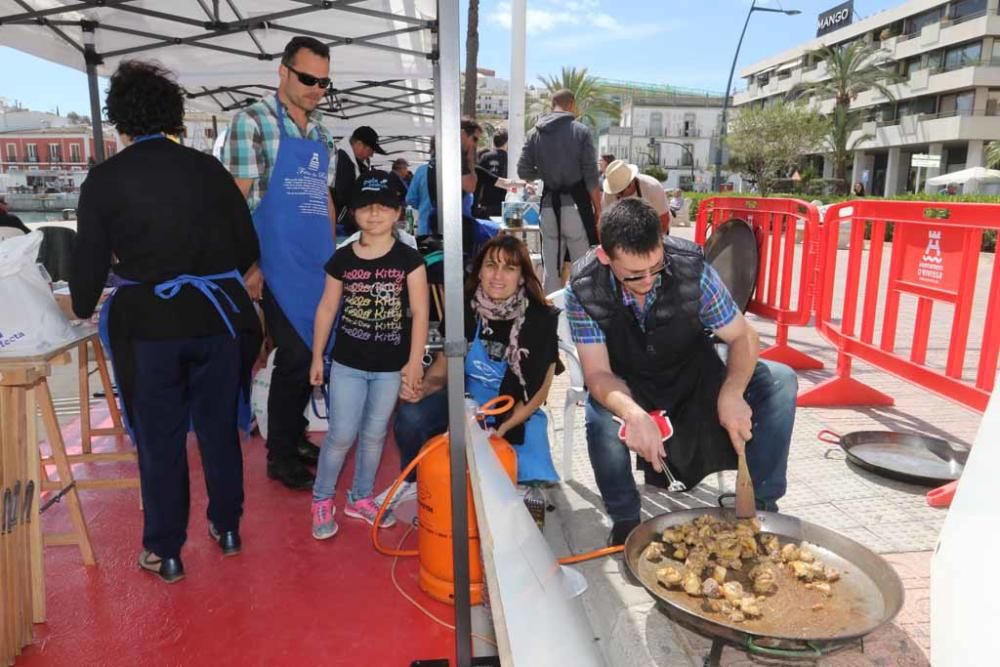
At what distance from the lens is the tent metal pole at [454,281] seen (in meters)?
1.73

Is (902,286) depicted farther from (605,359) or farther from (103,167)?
(103,167)

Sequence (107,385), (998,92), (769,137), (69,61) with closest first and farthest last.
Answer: (107,385)
(69,61)
(998,92)
(769,137)

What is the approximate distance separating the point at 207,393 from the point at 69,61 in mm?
4096

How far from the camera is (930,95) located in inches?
1647

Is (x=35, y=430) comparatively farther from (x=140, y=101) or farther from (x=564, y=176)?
(x=564, y=176)

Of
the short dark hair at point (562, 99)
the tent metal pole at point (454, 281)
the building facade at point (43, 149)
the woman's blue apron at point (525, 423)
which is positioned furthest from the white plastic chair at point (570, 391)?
the building facade at point (43, 149)

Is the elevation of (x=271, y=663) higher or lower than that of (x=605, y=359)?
lower

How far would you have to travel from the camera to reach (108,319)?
249 centimetres

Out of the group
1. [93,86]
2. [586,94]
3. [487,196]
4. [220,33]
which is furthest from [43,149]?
[487,196]

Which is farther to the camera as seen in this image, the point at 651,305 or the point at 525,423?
the point at 525,423

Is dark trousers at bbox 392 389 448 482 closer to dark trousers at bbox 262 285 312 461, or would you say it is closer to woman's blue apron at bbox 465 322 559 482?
woman's blue apron at bbox 465 322 559 482

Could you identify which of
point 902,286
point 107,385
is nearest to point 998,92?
point 902,286

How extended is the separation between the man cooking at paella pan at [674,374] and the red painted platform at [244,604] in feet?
3.13

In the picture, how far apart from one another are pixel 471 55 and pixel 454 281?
61.6 ft
